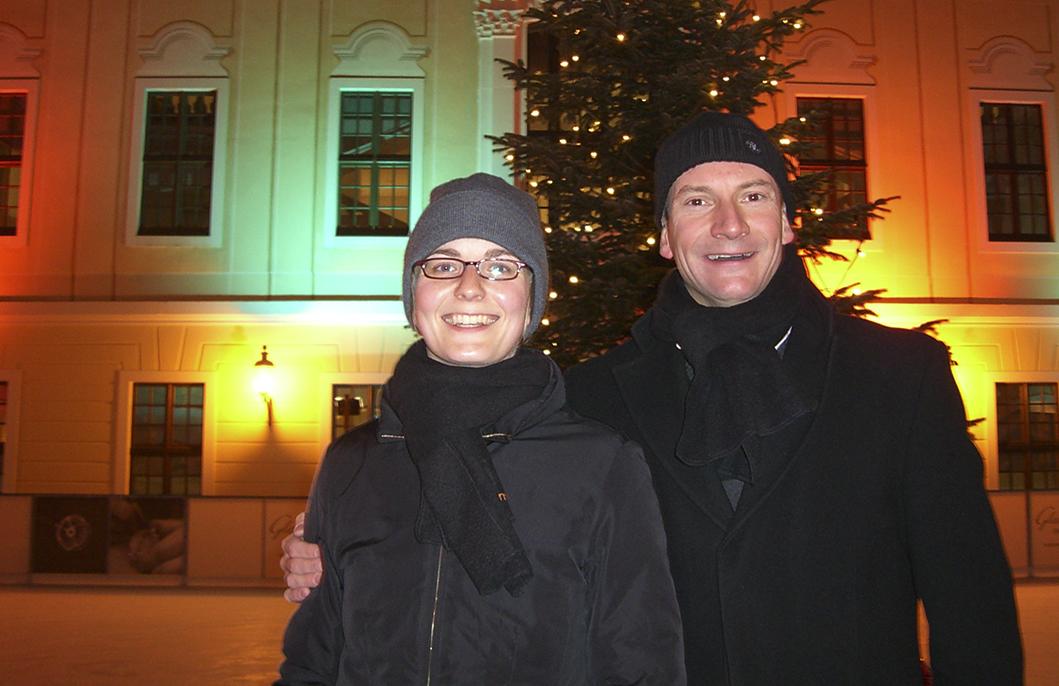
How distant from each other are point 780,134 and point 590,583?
5.77 m

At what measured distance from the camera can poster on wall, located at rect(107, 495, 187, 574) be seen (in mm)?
11406

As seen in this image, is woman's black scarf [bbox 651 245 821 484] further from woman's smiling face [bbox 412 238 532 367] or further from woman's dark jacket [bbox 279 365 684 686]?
woman's smiling face [bbox 412 238 532 367]

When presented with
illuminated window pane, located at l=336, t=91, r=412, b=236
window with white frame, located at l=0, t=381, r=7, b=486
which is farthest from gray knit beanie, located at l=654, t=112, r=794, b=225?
window with white frame, located at l=0, t=381, r=7, b=486

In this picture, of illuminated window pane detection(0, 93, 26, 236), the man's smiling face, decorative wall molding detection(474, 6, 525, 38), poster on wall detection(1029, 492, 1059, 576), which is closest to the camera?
the man's smiling face

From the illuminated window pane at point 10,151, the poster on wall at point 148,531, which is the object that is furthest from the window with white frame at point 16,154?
the poster on wall at point 148,531

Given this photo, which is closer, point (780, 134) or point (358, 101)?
point (780, 134)

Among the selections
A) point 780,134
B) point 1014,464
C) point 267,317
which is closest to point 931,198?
point 1014,464

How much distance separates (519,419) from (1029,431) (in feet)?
47.1

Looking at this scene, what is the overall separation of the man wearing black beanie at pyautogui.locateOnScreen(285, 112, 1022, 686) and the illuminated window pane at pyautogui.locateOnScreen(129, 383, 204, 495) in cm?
1220

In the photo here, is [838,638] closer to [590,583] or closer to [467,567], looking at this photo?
[590,583]

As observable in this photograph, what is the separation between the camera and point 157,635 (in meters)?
8.27

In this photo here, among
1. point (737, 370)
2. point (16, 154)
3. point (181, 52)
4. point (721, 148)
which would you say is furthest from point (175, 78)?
point (737, 370)

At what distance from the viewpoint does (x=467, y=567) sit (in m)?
1.68

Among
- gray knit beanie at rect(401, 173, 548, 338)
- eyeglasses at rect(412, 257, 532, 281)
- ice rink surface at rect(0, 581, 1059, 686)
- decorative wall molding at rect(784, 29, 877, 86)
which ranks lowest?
ice rink surface at rect(0, 581, 1059, 686)
